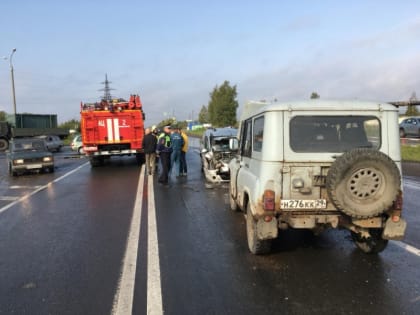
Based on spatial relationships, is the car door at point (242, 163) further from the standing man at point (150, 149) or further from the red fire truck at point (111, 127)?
the red fire truck at point (111, 127)

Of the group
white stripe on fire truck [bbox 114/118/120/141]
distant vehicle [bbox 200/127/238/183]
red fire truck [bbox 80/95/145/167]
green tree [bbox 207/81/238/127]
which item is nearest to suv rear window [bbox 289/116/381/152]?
distant vehicle [bbox 200/127/238/183]

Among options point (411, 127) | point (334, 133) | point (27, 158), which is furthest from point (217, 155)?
point (411, 127)

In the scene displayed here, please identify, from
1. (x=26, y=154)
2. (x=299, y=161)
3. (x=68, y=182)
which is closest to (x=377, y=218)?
(x=299, y=161)

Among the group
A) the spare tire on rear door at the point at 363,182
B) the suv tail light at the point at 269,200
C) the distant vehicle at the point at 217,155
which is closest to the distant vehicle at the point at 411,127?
the distant vehicle at the point at 217,155

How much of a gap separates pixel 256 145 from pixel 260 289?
1893 mm

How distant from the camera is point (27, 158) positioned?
1561 centimetres

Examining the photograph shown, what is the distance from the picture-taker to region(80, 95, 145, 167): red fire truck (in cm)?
1725

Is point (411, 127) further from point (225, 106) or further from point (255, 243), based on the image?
point (225, 106)

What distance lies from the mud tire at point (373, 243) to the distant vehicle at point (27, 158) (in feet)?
45.7

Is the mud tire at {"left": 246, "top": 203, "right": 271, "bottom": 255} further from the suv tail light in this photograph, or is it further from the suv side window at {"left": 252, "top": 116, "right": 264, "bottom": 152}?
the suv side window at {"left": 252, "top": 116, "right": 264, "bottom": 152}

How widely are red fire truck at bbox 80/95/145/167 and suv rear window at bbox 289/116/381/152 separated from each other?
45.1ft

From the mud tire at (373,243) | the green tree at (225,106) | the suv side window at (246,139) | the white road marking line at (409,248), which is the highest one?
the green tree at (225,106)

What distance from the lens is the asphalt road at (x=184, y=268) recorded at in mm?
3707

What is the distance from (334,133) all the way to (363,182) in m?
0.73
